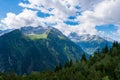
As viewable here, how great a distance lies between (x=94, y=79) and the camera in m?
198

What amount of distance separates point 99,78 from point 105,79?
82.6 feet

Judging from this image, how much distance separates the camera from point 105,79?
174750 millimetres

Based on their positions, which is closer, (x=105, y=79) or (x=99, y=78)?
(x=105, y=79)

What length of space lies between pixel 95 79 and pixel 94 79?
0.81m

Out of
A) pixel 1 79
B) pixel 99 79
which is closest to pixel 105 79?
pixel 99 79

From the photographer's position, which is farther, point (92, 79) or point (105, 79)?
point (92, 79)

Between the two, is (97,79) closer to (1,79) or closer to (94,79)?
(94,79)

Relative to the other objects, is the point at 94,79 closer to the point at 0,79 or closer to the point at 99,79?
the point at 99,79

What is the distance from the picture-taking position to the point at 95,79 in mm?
198125

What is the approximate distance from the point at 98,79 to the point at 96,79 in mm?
1472

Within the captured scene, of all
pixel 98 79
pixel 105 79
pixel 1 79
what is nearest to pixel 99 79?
pixel 98 79

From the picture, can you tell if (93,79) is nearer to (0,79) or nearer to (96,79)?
(96,79)

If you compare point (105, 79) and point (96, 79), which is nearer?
point (105, 79)

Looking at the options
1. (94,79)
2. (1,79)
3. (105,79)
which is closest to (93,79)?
(94,79)
